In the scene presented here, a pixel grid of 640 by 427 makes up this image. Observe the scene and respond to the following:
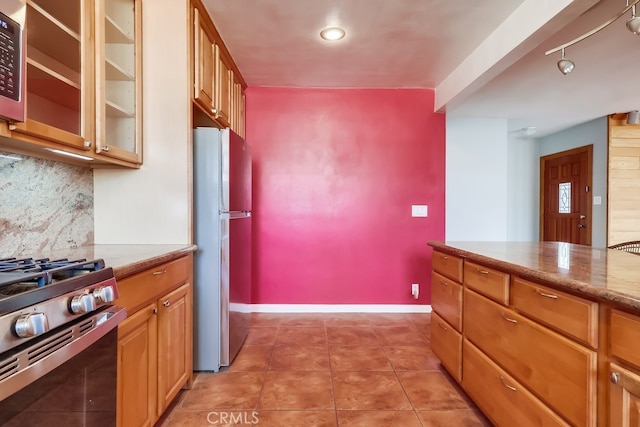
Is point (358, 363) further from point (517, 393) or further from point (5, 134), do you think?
point (5, 134)

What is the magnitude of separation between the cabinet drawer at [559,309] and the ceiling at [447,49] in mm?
1422

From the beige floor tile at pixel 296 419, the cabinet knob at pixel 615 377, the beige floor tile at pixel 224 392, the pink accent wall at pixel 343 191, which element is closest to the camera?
the cabinet knob at pixel 615 377

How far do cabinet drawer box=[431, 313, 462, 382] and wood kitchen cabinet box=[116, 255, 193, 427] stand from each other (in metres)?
1.52

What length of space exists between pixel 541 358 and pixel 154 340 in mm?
1583

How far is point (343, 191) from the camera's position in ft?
11.3

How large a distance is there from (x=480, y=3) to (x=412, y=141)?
155 cm

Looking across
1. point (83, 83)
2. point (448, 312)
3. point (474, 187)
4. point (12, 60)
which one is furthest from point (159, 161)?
point (474, 187)

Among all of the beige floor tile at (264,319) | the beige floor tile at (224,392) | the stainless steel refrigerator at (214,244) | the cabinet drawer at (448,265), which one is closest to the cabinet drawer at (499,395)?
the cabinet drawer at (448,265)

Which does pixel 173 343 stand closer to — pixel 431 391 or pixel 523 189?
pixel 431 391

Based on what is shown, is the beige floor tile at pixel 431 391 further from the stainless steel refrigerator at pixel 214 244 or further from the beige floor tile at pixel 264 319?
the beige floor tile at pixel 264 319

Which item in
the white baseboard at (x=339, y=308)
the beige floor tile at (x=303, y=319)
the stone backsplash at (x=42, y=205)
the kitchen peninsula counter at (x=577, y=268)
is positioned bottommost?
the beige floor tile at (x=303, y=319)

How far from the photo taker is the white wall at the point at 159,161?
1.95m

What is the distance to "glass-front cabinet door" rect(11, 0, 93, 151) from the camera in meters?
1.22

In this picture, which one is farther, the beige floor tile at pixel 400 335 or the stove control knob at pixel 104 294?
the beige floor tile at pixel 400 335
